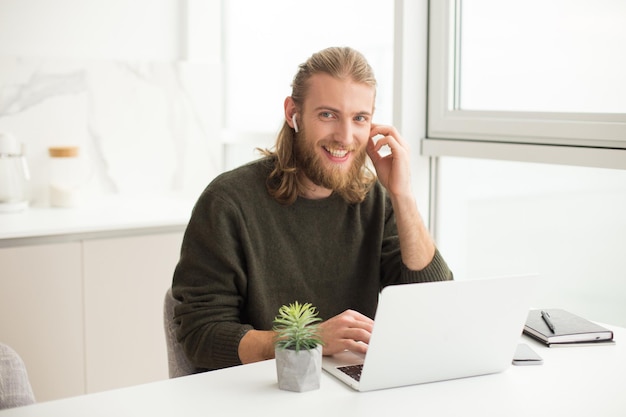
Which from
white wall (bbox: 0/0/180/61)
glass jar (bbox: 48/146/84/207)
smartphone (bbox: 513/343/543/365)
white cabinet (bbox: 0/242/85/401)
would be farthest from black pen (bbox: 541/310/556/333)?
white wall (bbox: 0/0/180/61)

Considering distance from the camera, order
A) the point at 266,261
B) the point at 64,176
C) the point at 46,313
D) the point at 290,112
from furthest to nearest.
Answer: the point at 64,176 < the point at 46,313 < the point at 290,112 < the point at 266,261

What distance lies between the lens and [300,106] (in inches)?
82.6

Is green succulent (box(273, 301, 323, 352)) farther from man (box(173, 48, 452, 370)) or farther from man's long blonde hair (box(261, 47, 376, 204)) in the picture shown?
man's long blonde hair (box(261, 47, 376, 204))

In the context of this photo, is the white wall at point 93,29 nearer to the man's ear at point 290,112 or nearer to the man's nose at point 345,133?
the man's ear at point 290,112

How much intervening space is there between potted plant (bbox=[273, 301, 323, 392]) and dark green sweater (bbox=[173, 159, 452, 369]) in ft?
1.10

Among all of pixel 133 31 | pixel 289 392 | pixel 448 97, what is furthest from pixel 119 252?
pixel 289 392

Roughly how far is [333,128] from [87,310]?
1414 millimetres

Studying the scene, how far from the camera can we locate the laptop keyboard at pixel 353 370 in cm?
153

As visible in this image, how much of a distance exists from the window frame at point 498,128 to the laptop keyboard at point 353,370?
109cm

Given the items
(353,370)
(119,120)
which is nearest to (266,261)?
(353,370)

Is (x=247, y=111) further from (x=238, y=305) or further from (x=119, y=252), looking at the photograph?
(x=238, y=305)

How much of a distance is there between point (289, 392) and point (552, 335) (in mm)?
634

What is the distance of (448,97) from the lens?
9.42ft

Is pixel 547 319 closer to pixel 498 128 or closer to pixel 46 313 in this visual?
pixel 498 128
